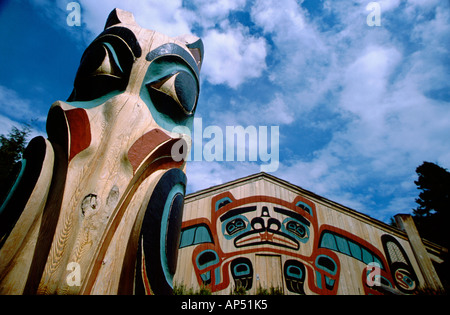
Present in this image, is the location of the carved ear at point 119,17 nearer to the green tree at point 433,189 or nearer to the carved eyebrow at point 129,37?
the carved eyebrow at point 129,37

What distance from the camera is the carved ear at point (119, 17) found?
6.32 ft

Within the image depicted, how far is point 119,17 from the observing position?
1943mm

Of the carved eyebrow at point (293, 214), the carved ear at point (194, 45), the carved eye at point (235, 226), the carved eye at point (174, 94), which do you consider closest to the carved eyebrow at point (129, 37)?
the carved eye at point (174, 94)

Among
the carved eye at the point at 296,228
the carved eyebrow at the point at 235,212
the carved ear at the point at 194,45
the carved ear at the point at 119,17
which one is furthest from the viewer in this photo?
the carved eyebrow at the point at 235,212

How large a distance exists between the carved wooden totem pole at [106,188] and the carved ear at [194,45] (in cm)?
59

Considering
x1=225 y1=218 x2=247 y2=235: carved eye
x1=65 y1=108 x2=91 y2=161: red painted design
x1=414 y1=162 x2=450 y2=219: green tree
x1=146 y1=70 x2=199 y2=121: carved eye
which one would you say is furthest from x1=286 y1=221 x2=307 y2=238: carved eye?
x1=414 y1=162 x2=450 y2=219: green tree

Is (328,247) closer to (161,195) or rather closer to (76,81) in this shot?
(161,195)

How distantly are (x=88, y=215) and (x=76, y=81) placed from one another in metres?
1.31

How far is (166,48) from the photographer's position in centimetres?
167

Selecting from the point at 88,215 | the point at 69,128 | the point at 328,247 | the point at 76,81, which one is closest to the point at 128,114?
the point at 69,128

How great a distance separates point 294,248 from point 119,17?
238 inches

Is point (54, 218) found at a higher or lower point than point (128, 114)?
lower

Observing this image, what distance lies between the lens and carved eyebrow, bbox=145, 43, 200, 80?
5.25 ft

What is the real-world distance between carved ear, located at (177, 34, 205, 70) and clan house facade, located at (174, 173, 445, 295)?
16.2 feet
